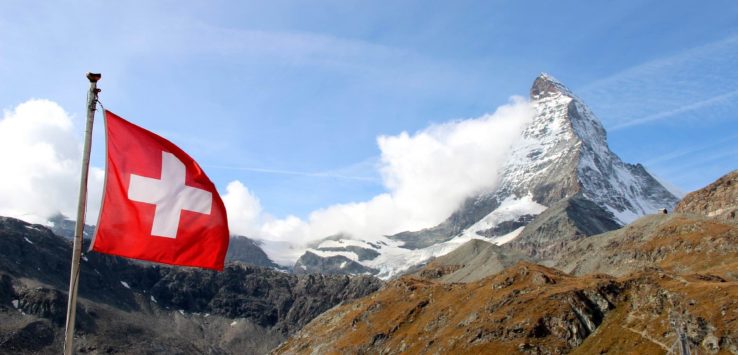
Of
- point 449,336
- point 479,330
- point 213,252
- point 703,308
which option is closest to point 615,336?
point 703,308

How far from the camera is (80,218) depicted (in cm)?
1948

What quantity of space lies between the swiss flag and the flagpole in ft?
6.81

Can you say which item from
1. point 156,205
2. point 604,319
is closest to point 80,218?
point 156,205

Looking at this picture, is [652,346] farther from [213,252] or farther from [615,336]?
[213,252]

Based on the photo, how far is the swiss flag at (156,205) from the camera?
23.0m

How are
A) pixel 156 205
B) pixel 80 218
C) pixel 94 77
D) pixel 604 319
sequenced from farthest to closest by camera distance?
pixel 604 319, pixel 156 205, pixel 94 77, pixel 80 218

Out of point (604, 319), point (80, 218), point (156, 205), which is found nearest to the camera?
point (80, 218)

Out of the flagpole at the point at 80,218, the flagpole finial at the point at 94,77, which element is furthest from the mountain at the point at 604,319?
the flagpole finial at the point at 94,77

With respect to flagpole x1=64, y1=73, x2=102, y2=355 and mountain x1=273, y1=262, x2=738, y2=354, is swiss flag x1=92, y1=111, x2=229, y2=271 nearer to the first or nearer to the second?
flagpole x1=64, y1=73, x2=102, y2=355

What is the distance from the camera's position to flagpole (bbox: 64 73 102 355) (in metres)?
19.5

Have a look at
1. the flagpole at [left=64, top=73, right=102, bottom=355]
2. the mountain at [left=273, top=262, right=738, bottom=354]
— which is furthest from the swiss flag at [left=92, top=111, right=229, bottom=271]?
the mountain at [left=273, top=262, right=738, bottom=354]

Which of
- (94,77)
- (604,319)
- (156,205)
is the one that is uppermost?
(94,77)

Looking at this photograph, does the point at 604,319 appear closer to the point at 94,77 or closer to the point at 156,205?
the point at 156,205

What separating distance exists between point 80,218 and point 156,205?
449cm
